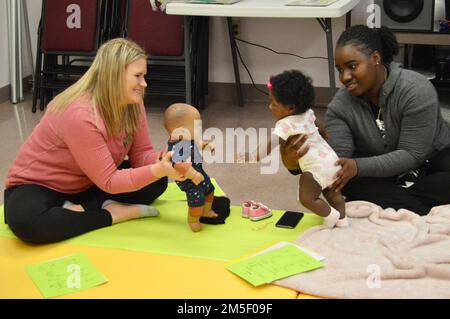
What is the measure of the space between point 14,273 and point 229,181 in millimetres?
1340

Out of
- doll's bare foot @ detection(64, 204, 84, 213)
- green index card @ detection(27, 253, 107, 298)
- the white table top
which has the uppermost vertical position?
the white table top

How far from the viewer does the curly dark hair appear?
6.27 feet

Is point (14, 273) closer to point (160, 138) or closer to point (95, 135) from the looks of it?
point (95, 135)

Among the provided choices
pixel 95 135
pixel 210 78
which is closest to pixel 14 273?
pixel 95 135

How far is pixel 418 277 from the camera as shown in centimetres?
180

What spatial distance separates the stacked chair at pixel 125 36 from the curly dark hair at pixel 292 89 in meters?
2.03

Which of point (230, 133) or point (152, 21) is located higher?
point (152, 21)

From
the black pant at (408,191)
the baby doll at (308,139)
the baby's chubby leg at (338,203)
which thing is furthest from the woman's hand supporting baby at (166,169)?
the black pant at (408,191)

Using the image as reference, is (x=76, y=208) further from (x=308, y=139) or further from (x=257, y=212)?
(x=308, y=139)

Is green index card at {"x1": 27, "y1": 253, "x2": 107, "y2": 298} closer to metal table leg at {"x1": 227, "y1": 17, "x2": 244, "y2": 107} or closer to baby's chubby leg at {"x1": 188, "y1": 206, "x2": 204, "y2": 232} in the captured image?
baby's chubby leg at {"x1": 188, "y1": 206, "x2": 204, "y2": 232}

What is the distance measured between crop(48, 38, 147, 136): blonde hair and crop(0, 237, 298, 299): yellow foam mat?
0.44 metres

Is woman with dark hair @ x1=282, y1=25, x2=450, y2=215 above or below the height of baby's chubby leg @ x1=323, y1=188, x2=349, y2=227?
above

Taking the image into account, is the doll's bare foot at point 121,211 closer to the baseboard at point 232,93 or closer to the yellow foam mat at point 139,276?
the yellow foam mat at point 139,276

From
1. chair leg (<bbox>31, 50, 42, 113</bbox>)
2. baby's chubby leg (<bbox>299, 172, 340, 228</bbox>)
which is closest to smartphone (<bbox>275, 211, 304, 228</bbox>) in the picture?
baby's chubby leg (<bbox>299, 172, 340, 228</bbox>)
